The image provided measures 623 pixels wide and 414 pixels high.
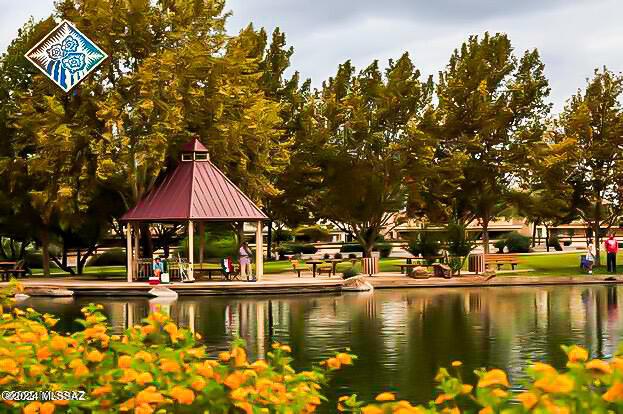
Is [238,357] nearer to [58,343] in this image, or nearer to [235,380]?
[235,380]

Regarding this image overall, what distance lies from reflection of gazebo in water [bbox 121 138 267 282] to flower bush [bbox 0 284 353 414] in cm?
2988

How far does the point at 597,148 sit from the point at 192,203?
19816mm

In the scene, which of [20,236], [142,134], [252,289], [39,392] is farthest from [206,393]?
[20,236]

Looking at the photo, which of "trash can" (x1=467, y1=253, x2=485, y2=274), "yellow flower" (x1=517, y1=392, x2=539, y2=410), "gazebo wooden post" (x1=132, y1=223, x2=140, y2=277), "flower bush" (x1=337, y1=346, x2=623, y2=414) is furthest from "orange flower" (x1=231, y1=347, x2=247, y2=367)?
"trash can" (x1=467, y1=253, x2=485, y2=274)

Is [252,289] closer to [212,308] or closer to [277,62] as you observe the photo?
[212,308]

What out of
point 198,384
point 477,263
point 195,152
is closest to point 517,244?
point 477,263

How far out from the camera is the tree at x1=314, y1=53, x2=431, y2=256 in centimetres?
4578

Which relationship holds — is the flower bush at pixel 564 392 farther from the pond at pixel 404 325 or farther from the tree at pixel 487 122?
the tree at pixel 487 122

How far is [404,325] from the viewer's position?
869 inches

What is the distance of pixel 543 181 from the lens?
46781mm

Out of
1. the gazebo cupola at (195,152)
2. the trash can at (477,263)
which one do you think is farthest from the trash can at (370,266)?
the gazebo cupola at (195,152)

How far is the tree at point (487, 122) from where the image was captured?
47969mm

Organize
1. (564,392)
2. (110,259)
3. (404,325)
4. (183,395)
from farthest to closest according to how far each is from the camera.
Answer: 1. (110,259)
2. (404,325)
3. (183,395)
4. (564,392)

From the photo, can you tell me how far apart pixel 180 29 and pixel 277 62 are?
13.9 m
